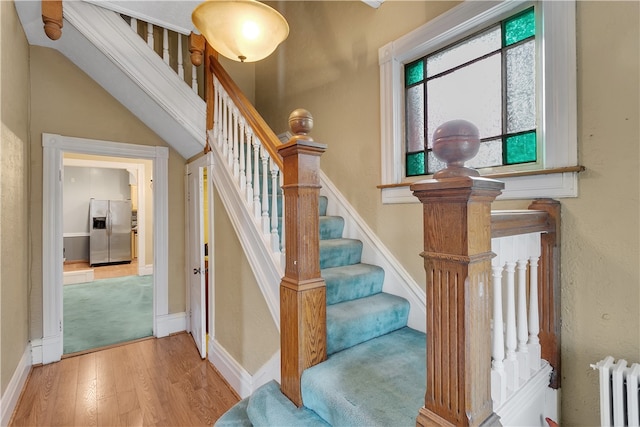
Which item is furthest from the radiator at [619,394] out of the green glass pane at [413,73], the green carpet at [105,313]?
the green carpet at [105,313]

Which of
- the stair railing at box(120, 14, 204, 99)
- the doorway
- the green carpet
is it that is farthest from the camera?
the doorway

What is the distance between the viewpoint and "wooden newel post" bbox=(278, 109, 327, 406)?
1.50m

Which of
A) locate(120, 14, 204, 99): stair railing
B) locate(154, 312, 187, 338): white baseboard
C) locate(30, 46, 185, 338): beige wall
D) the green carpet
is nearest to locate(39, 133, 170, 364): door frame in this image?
locate(30, 46, 185, 338): beige wall

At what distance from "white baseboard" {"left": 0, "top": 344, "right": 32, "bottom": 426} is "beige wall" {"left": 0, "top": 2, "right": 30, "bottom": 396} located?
6 cm

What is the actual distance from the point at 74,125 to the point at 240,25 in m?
2.51

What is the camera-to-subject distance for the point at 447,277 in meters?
0.89

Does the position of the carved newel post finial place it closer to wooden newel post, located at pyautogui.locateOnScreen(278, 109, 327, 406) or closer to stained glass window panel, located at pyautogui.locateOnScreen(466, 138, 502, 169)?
wooden newel post, located at pyautogui.locateOnScreen(278, 109, 327, 406)

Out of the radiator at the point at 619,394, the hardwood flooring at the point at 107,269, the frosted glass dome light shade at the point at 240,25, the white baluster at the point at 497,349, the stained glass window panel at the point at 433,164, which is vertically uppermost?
the frosted glass dome light shade at the point at 240,25

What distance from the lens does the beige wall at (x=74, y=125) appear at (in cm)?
281

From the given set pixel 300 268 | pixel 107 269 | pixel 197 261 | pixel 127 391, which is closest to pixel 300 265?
pixel 300 268

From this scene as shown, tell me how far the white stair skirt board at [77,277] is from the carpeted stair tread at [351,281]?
634 cm

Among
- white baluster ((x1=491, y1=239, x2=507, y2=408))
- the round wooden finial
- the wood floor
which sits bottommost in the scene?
the wood floor

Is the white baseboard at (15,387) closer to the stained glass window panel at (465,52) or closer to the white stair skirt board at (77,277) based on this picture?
the stained glass window panel at (465,52)

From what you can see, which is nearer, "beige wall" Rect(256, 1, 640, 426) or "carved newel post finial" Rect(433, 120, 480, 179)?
"carved newel post finial" Rect(433, 120, 480, 179)
